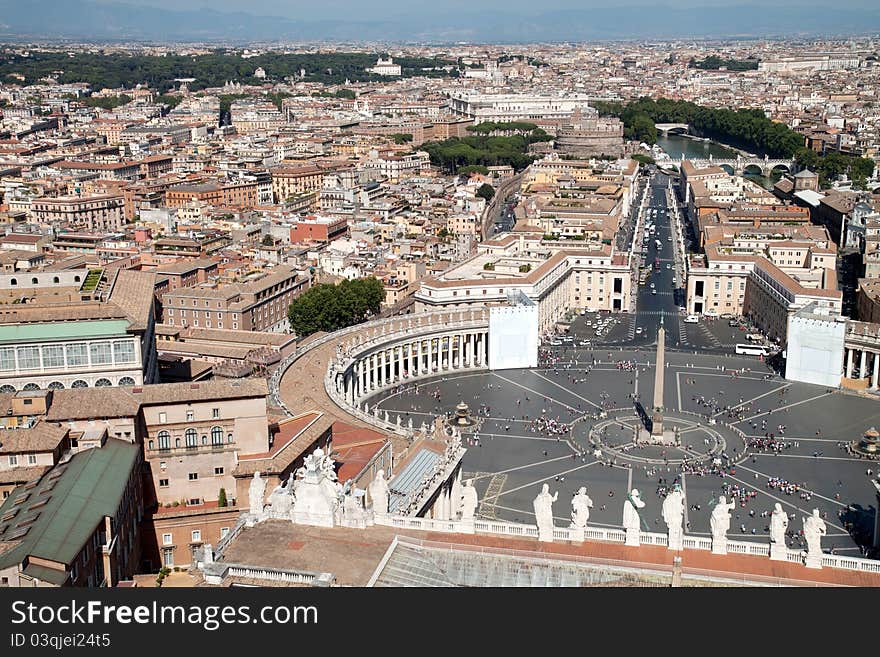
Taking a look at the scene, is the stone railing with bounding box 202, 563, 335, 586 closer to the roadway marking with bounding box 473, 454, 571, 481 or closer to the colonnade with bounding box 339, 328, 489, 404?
the roadway marking with bounding box 473, 454, 571, 481

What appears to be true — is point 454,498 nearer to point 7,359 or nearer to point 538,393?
point 7,359

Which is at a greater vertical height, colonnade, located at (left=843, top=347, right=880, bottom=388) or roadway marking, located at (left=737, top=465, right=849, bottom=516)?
colonnade, located at (left=843, top=347, right=880, bottom=388)

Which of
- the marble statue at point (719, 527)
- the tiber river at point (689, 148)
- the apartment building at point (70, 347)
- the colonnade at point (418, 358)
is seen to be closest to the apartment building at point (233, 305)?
the colonnade at point (418, 358)

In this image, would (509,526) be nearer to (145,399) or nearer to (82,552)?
(82,552)

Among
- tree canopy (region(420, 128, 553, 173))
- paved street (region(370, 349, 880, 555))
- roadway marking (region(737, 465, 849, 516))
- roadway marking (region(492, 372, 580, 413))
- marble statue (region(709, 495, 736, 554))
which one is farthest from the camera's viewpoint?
tree canopy (region(420, 128, 553, 173))

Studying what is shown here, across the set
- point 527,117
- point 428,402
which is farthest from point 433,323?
point 527,117

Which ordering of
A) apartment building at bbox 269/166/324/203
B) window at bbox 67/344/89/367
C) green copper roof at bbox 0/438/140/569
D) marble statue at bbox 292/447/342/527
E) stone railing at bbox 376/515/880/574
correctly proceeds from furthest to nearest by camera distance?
apartment building at bbox 269/166/324/203, window at bbox 67/344/89/367, marble statue at bbox 292/447/342/527, stone railing at bbox 376/515/880/574, green copper roof at bbox 0/438/140/569

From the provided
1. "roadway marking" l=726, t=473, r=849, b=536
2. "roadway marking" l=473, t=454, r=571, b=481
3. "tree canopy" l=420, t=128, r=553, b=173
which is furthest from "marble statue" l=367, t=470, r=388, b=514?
"tree canopy" l=420, t=128, r=553, b=173
